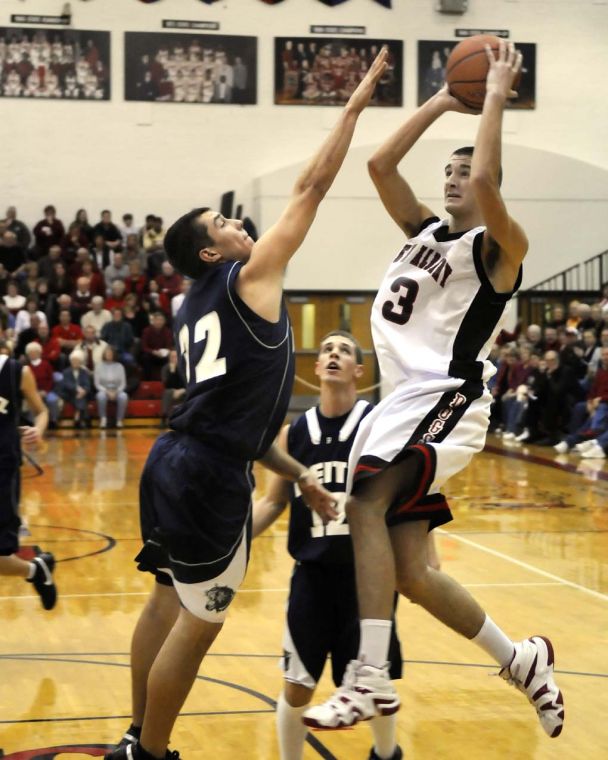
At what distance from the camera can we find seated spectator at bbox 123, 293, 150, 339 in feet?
65.1

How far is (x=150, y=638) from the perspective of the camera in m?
4.01

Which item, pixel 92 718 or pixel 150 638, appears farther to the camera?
pixel 92 718

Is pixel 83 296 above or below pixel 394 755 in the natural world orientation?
above

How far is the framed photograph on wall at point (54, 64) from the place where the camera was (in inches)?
862

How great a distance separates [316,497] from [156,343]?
15747mm

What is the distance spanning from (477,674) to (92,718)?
1798mm

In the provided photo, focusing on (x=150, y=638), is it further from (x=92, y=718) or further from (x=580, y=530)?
(x=580, y=530)

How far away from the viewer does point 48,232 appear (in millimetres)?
21203

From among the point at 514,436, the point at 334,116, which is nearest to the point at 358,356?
the point at 514,436

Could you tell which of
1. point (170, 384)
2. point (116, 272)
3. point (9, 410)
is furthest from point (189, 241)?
point (116, 272)

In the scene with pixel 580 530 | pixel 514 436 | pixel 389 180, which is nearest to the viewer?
pixel 389 180

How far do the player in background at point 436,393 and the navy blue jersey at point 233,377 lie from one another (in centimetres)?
38

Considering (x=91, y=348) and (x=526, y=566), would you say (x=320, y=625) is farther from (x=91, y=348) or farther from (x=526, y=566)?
(x=91, y=348)

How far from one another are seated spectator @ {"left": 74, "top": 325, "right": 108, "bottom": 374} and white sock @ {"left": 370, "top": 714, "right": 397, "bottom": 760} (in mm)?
14975
